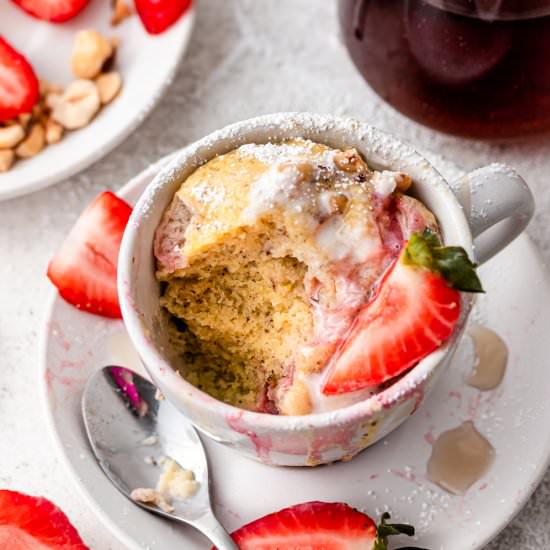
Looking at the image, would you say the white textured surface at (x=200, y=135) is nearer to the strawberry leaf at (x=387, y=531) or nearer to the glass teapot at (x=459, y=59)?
A: the glass teapot at (x=459, y=59)

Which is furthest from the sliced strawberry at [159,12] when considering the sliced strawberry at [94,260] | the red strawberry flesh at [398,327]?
the red strawberry flesh at [398,327]

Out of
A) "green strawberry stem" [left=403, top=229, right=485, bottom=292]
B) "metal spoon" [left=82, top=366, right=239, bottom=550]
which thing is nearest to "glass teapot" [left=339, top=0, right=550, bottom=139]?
"green strawberry stem" [left=403, top=229, right=485, bottom=292]

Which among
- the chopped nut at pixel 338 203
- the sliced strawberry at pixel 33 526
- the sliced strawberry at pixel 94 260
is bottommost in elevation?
the sliced strawberry at pixel 33 526

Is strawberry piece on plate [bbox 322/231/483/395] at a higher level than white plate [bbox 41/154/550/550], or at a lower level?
higher

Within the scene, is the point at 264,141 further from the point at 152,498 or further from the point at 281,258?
the point at 152,498

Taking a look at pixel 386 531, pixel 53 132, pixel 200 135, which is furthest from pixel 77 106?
pixel 386 531

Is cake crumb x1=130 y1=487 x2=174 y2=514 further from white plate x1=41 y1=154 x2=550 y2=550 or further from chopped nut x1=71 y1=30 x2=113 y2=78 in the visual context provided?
chopped nut x1=71 y1=30 x2=113 y2=78
